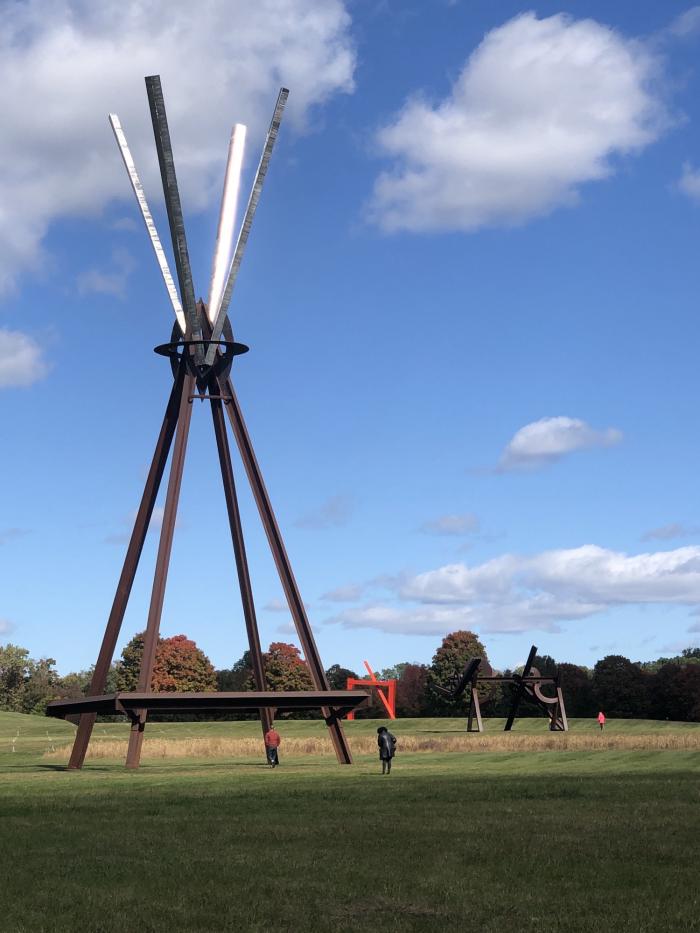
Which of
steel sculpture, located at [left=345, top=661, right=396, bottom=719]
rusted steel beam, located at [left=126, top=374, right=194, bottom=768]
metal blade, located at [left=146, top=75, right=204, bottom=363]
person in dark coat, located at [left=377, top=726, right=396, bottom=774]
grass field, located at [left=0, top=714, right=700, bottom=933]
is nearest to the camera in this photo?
grass field, located at [left=0, top=714, right=700, bottom=933]

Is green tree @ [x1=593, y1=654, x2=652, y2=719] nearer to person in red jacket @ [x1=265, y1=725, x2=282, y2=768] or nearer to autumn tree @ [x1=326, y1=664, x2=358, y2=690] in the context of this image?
autumn tree @ [x1=326, y1=664, x2=358, y2=690]

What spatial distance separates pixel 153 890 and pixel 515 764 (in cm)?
2326

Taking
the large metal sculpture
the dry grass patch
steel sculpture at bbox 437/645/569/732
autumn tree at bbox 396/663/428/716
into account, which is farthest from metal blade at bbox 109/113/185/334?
autumn tree at bbox 396/663/428/716

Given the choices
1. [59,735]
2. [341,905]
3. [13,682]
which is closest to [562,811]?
[341,905]

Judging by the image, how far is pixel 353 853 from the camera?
14844 millimetres

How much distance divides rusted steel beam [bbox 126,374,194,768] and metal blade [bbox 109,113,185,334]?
10.7 feet

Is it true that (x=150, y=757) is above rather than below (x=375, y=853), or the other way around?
above

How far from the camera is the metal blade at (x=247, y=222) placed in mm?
36375

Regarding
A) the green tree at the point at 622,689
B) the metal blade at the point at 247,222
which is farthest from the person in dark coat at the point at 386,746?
the green tree at the point at 622,689

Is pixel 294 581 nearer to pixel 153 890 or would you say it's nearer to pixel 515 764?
pixel 515 764

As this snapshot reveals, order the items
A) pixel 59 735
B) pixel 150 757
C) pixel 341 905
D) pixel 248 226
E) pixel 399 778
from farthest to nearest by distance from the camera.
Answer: pixel 59 735 < pixel 150 757 < pixel 248 226 < pixel 399 778 < pixel 341 905

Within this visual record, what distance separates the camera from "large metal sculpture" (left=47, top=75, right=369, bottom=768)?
110 ft

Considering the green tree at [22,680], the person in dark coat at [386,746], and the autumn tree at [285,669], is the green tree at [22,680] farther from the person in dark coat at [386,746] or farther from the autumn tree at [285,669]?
the person in dark coat at [386,746]

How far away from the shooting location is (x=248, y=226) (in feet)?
121
